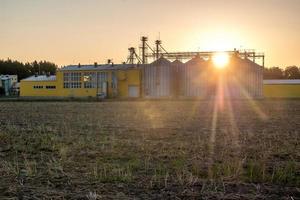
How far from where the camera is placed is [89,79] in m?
63.1

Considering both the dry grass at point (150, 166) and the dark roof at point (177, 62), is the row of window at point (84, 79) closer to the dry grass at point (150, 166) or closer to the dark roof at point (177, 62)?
the dark roof at point (177, 62)

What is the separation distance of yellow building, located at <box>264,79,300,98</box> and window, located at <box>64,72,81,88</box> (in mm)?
25518

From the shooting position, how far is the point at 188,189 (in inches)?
262

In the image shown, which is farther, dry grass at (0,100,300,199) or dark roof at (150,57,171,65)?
dark roof at (150,57,171,65)

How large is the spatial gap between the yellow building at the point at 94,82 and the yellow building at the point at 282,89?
17648 mm

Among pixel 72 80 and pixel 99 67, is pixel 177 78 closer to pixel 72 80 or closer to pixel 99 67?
pixel 99 67

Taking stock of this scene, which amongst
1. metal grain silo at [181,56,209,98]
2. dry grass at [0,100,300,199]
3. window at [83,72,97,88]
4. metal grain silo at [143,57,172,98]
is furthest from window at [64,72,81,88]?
dry grass at [0,100,300,199]

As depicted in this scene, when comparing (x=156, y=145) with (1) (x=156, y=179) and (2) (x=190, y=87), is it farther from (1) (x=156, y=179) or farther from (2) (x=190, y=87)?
(2) (x=190, y=87)

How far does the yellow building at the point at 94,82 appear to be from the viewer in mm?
60938

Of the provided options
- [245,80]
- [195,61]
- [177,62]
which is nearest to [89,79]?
[177,62]

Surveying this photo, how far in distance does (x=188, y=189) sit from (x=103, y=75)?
5626cm

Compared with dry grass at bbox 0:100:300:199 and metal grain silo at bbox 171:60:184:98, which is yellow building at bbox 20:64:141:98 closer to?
metal grain silo at bbox 171:60:184:98

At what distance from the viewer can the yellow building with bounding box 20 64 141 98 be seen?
60.9 m

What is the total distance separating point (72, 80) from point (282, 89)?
28620 mm
